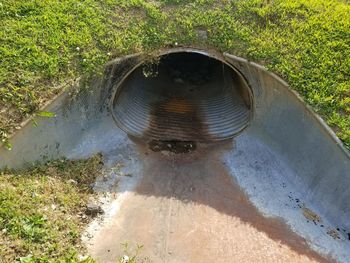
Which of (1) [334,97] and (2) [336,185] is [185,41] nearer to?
(1) [334,97]

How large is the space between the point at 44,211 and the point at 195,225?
3.05 meters

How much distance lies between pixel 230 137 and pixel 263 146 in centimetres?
100

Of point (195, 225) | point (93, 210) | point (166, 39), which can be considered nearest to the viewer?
point (93, 210)

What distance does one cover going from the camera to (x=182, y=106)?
1300 centimetres

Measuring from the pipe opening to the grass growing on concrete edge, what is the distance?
2628 mm

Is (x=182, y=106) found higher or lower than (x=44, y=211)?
higher

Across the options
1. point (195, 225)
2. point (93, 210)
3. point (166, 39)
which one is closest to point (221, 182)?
point (195, 225)

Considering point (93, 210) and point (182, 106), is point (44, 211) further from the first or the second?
point (182, 106)

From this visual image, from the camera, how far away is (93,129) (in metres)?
10.9

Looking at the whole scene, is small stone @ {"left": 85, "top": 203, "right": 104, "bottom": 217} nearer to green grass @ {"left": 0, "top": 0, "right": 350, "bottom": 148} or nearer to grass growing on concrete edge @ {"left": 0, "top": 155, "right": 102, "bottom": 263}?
grass growing on concrete edge @ {"left": 0, "top": 155, "right": 102, "bottom": 263}

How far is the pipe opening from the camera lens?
11711mm

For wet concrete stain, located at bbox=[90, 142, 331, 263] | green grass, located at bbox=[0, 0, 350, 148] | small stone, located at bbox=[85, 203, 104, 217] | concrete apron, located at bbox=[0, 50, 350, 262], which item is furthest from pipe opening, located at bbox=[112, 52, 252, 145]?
small stone, located at bbox=[85, 203, 104, 217]

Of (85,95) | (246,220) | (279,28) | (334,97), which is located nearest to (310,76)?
(334,97)

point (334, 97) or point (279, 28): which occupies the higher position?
point (279, 28)
